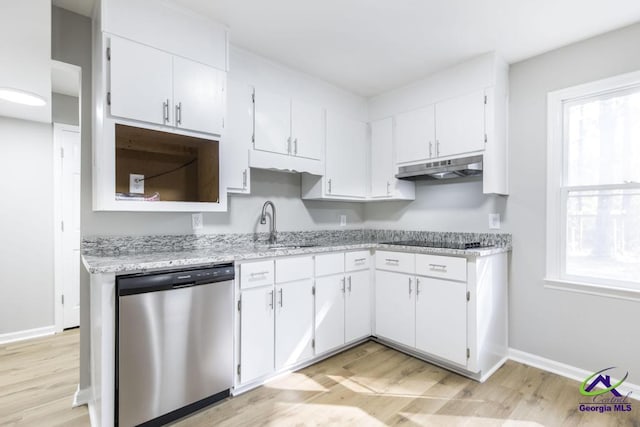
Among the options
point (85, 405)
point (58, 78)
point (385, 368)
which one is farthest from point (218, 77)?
point (385, 368)

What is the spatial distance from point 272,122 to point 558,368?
3.08 meters

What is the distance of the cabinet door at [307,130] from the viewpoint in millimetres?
2838

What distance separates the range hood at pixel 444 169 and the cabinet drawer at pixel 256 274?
166 centimetres

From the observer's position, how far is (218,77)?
2.22 metres

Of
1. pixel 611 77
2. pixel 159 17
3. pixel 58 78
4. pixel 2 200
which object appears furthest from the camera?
pixel 2 200

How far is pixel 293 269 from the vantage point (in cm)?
240

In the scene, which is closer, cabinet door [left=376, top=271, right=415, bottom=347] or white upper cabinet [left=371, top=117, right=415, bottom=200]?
cabinet door [left=376, top=271, right=415, bottom=347]

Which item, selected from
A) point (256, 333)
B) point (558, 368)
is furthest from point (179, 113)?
point (558, 368)

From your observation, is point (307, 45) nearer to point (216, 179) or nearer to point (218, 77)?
point (218, 77)

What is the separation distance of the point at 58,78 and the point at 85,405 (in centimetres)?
281

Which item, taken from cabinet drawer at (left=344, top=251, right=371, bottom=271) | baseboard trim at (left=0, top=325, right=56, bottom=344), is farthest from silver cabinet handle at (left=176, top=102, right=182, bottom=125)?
baseboard trim at (left=0, top=325, right=56, bottom=344)

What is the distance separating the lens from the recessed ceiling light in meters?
2.63

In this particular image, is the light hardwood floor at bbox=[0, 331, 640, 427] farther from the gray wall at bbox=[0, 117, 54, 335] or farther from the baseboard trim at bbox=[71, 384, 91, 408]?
the gray wall at bbox=[0, 117, 54, 335]

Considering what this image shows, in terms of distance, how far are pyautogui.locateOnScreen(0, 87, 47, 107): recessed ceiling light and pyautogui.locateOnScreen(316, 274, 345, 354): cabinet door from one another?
2990mm
